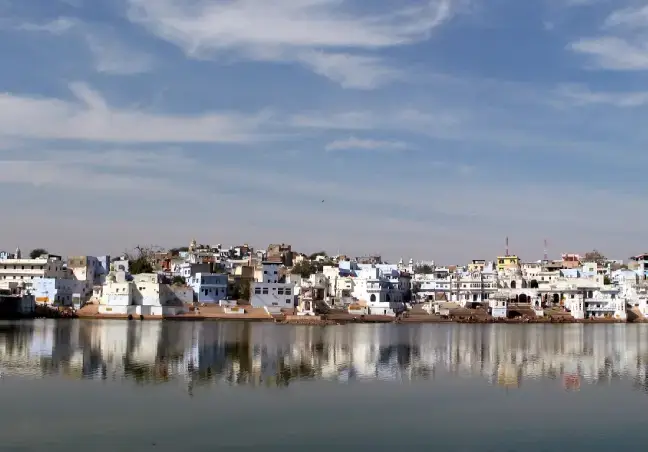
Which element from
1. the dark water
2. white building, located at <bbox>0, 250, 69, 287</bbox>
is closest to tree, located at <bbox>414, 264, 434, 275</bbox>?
white building, located at <bbox>0, 250, 69, 287</bbox>

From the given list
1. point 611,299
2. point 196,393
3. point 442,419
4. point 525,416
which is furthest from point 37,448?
point 611,299

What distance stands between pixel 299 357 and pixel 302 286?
113 feet

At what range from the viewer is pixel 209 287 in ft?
191

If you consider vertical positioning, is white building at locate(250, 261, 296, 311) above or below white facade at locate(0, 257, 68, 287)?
below

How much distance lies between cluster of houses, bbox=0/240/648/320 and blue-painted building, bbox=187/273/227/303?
72mm

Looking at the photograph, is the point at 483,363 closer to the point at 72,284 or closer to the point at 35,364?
the point at 35,364

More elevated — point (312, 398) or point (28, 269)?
point (28, 269)

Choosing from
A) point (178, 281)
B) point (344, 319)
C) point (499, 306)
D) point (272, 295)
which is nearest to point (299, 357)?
point (344, 319)

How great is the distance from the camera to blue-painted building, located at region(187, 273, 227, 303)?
190 feet

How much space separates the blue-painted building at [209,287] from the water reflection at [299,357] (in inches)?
782

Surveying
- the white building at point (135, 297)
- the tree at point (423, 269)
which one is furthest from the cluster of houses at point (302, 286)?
the tree at point (423, 269)

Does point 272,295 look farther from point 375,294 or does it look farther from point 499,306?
point 499,306

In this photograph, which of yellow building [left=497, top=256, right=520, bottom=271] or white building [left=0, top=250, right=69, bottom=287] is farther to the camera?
yellow building [left=497, top=256, right=520, bottom=271]

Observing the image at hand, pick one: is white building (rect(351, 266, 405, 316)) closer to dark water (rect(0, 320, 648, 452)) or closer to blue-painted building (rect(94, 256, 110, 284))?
blue-painted building (rect(94, 256, 110, 284))
